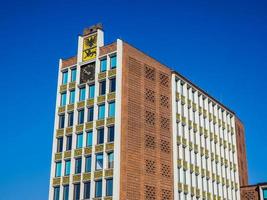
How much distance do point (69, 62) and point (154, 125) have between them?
17.0 metres

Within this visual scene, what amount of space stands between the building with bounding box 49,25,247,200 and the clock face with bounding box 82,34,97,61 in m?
0.17

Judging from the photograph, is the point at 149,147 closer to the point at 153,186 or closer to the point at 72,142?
the point at 153,186

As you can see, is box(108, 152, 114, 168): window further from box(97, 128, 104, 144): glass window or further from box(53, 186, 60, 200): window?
box(53, 186, 60, 200): window

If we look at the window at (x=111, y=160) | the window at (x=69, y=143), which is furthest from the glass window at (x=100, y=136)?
the window at (x=69, y=143)

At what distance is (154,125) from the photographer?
65.9 metres

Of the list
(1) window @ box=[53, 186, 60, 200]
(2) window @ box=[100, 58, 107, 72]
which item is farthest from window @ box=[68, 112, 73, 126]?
(1) window @ box=[53, 186, 60, 200]

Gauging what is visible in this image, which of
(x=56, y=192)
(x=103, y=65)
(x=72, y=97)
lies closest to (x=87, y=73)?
(x=103, y=65)

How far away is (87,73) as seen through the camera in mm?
67562

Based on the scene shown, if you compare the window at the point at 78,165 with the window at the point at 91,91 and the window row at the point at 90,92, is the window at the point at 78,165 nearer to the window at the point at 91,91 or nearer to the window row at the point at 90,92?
the window row at the point at 90,92

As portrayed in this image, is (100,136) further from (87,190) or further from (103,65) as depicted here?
(103,65)

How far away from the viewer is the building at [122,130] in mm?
60250

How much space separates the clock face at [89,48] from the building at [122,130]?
17cm

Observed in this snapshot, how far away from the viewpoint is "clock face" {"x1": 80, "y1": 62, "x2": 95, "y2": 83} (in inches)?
2635

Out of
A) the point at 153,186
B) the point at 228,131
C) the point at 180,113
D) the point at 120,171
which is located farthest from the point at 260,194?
the point at 120,171
